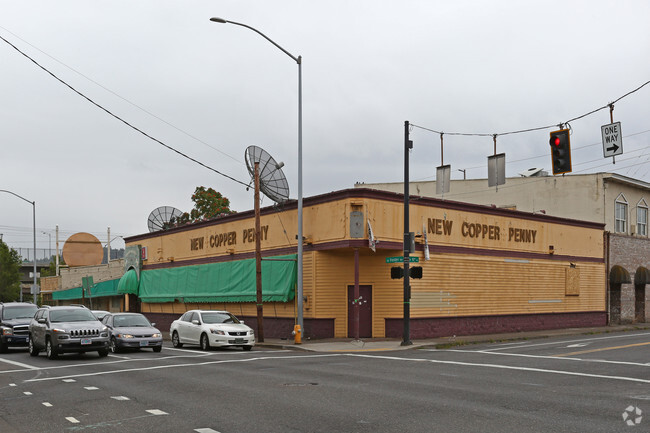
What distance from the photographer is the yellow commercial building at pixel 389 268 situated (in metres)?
28.2

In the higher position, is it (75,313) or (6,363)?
(75,313)

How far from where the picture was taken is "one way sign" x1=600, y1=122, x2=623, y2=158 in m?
19.3

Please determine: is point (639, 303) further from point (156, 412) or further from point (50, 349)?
point (156, 412)

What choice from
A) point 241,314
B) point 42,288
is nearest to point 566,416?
point 241,314

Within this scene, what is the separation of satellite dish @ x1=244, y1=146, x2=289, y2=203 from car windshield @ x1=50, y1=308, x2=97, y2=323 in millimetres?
9117

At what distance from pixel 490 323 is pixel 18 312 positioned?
20594 mm

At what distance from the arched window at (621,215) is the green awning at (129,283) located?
31.2 m

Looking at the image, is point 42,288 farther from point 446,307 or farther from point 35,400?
point 35,400

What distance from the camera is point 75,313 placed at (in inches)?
870

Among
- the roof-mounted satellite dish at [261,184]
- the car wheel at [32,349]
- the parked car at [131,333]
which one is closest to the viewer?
the car wheel at [32,349]

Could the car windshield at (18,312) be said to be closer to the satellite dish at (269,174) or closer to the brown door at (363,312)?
the satellite dish at (269,174)

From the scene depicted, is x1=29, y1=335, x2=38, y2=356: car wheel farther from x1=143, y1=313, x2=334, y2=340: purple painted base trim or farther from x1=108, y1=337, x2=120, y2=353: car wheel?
x1=143, y1=313, x2=334, y2=340: purple painted base trim

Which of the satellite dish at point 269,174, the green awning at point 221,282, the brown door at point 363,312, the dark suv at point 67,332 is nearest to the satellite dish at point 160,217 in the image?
the green awning at point 221,282

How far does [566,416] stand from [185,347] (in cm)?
1940
